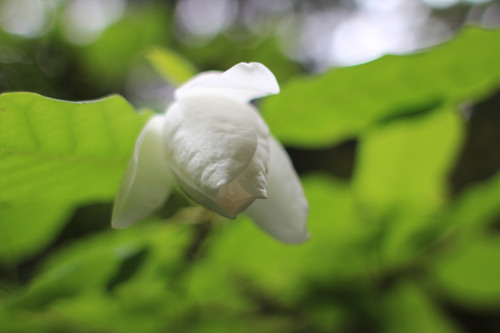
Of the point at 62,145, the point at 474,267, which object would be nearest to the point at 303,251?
the point at 474,267

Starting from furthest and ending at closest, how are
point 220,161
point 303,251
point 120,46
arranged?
point 120,46, point 303,251, point 220,161

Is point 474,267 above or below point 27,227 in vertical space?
below

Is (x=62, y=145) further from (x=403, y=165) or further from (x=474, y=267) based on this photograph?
(x=474, y=267)

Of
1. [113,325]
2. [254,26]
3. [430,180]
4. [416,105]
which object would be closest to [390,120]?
[416,105]

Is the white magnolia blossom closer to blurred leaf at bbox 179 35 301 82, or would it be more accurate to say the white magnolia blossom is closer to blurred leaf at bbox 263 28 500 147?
blurred leaf at bbox 263 28 500 147

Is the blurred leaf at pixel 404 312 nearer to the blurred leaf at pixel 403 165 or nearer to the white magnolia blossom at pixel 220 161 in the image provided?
the blurred leaf at pixel 403 165

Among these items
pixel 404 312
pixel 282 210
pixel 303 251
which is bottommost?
pixel 404 312

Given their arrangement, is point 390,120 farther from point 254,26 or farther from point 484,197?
point 254,26
